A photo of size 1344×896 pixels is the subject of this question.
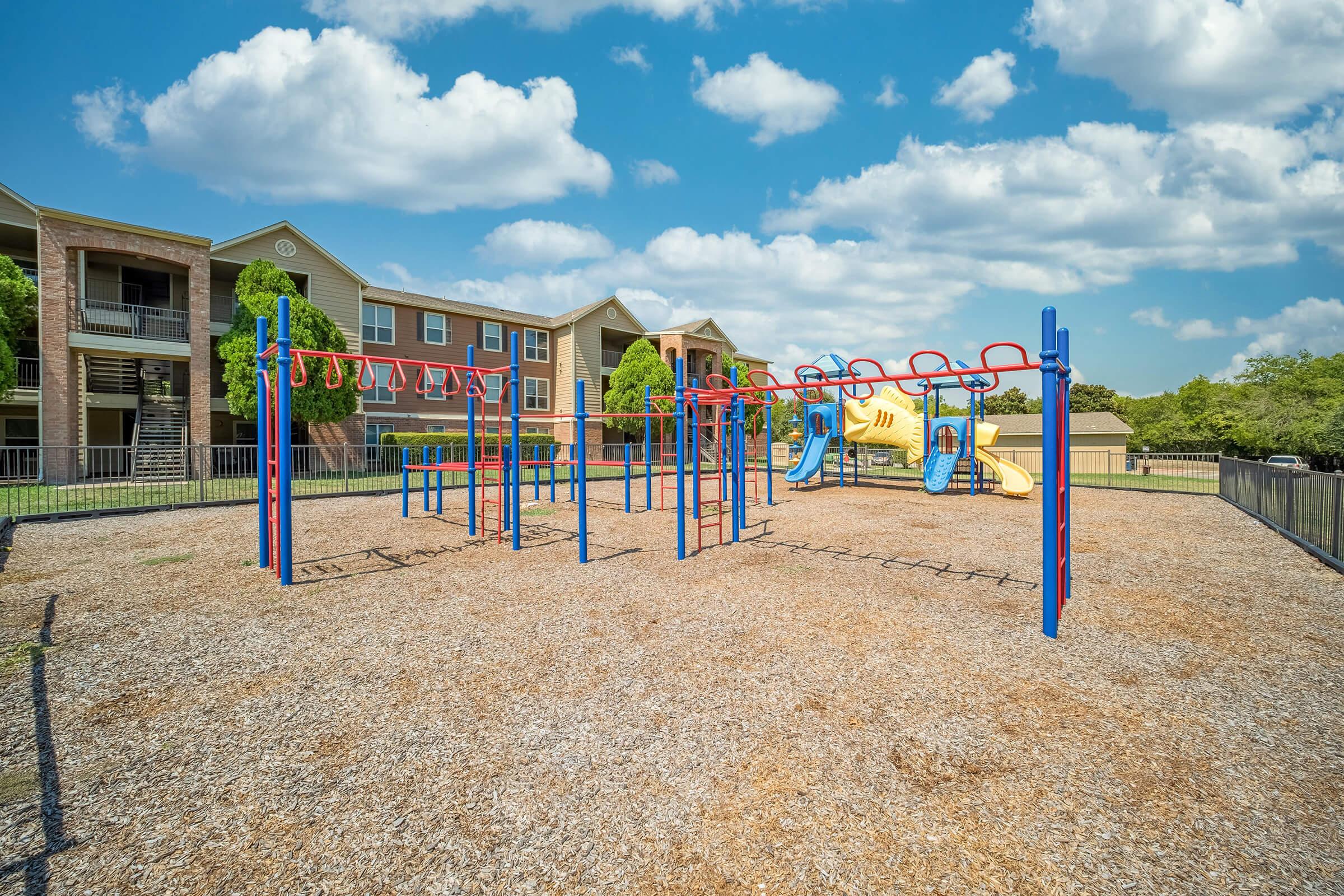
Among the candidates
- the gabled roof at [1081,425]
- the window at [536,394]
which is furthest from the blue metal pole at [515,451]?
the gabled roof at [1081,425]

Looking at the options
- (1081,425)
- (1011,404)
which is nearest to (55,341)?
(1081,425)

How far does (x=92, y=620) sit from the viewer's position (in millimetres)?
6480

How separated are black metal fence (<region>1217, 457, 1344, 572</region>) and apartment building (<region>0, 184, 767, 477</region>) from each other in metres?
20.6

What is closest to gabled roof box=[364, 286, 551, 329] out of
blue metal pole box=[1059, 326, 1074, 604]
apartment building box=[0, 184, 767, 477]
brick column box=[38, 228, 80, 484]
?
apartment building box=[0, 184, 767, 477]

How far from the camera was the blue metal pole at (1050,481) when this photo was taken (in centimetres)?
624

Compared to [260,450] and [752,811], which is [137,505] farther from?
[752,811]

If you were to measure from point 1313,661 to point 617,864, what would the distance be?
665cm

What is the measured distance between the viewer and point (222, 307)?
26578 mm

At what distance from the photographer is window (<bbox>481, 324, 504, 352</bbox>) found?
112 ft

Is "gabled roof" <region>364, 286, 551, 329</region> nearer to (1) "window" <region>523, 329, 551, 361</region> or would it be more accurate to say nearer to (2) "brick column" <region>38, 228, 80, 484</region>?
(1) "window" <region>523, 329, 551, 361</region>

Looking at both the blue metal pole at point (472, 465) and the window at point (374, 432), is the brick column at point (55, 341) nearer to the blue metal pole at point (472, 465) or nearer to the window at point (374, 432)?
the window at point (374, 432)

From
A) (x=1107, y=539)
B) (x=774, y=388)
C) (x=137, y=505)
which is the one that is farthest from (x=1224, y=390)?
(x=137, y=505)

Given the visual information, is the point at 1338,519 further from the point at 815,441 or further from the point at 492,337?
the point at 492,337

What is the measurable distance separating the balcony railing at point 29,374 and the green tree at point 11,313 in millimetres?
1387
